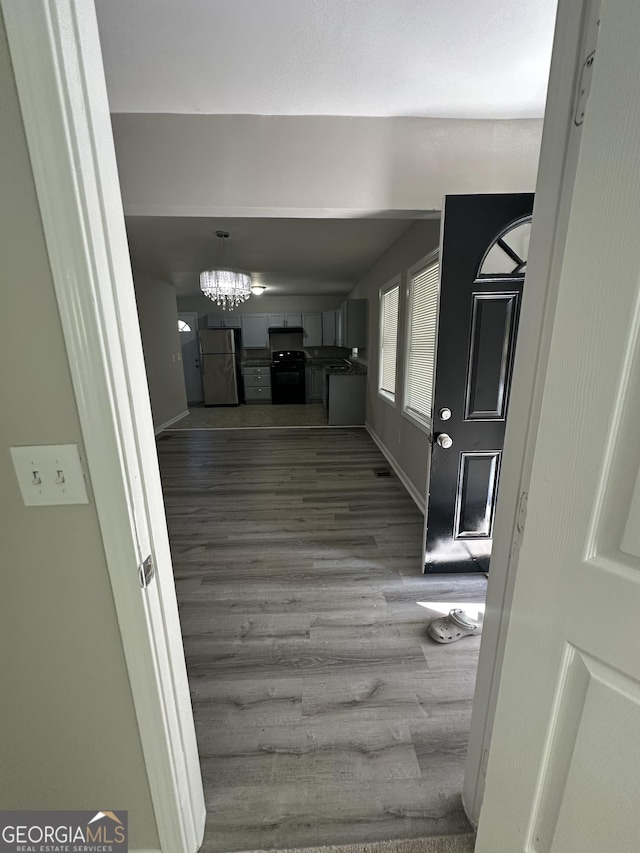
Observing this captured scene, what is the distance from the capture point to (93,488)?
62 cm

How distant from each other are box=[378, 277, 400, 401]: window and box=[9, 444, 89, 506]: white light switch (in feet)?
11.5

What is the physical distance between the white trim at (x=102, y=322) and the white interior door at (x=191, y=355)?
748 cm

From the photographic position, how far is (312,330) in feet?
25.5

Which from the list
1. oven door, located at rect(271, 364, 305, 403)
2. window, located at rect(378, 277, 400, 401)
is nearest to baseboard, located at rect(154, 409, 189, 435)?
oven door, located at rect(271, 364, 305, 403)

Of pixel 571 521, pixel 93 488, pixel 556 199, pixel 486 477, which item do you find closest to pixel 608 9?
pixel 556 199

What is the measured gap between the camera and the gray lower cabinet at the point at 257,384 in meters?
7.74

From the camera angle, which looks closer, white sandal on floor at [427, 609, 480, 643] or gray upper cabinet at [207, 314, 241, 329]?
white sandal on floor at [427, 609, 480, 643]

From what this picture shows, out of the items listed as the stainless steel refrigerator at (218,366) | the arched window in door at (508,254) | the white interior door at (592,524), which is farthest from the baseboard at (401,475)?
the stainless steel refrigerator at (218,366)

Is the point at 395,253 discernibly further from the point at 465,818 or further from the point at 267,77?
the point at 465,818

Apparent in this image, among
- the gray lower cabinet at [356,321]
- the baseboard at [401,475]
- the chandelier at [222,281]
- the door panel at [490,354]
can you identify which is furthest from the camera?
the gray lower cabinet at [356,321]

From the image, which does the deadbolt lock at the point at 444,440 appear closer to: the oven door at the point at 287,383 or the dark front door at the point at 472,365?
the dark front door at the point at 472,365

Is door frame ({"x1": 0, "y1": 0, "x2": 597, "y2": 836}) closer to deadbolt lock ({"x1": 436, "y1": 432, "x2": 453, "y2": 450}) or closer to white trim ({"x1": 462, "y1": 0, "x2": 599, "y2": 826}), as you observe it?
white trim ({"x1": 462, "y1": 0, "x2": 599, "y2": 826})

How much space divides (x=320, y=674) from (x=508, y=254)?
2.25 m

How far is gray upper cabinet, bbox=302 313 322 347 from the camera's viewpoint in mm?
7707
